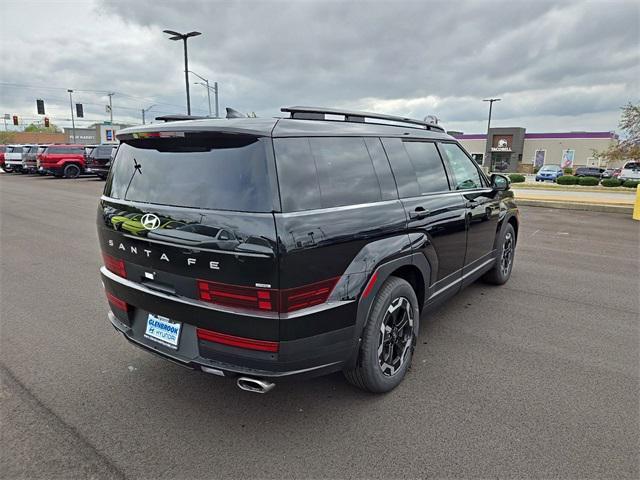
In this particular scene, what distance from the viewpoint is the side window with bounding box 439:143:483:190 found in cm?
414

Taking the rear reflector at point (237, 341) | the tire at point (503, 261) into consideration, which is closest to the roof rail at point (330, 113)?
the rear reflector at point (237, 341)

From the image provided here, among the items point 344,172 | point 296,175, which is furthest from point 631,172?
point 296,175

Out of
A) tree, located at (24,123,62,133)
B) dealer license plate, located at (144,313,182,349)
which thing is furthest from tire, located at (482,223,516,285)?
tree, located at (24,123,62,133)

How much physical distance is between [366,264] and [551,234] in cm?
812

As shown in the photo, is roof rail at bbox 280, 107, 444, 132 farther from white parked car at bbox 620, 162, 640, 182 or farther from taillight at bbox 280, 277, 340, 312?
white parked car at bbox 620, 162, 640, 182

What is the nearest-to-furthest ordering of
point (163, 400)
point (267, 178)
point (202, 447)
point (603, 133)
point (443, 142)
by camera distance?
point (267, 178) → point (202, 447) → point (163, 400) → point (443, 142) → point (603, 133)

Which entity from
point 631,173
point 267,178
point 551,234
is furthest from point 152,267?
point 631,173

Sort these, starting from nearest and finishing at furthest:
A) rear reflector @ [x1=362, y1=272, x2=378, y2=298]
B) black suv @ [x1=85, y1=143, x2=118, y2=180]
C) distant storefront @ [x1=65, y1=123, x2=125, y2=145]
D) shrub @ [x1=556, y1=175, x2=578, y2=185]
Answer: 1. rear reflector @ [x1=362, y1=272, x2=378, y2=298]
2. black suv @ [x1=85, y1=143, x2=118, y2=180]
3. shrub @ [x1=556, y1=175, x2=578, y2=185]
4. distant storefront @ [x1=65, y1=123, x2=125, y2=145]

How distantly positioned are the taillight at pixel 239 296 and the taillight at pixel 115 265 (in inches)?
32.0

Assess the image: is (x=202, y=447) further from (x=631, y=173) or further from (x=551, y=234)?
(x=631, y=173)

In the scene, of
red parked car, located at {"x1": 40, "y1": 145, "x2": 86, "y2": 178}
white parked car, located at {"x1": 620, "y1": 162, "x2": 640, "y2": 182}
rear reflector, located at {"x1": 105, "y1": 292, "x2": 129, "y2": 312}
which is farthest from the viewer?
white parked car, located at {"x1": 620, "y1": 162, "x2": 640, "y2": 182}

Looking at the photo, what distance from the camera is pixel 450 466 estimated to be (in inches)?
93.0

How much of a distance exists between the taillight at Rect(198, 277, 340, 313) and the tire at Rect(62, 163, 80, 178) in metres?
27.5

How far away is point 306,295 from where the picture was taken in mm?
2377
